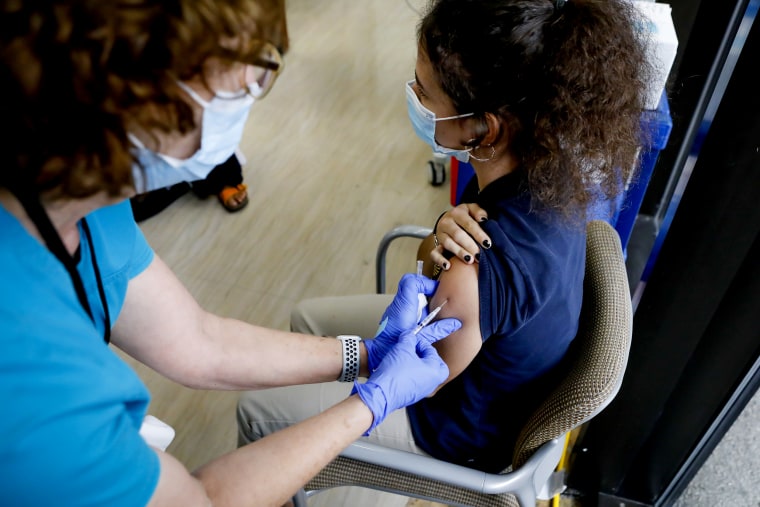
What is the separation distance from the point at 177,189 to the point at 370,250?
3.23ft

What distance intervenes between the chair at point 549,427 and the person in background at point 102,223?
0.59 feet

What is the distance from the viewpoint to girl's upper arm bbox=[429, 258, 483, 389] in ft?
3.50

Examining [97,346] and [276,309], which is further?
[276,309]

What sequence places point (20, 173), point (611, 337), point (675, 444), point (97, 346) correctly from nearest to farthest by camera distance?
point (20, 173) → point (97, 346) → point (611, 337) → point (675, 444)

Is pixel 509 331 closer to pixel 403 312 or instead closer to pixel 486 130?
pixel 403 312

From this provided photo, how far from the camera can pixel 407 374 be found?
1054mm

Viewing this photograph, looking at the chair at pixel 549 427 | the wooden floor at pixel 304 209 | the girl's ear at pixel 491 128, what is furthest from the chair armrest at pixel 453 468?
the wooden floor at pixel 304 209

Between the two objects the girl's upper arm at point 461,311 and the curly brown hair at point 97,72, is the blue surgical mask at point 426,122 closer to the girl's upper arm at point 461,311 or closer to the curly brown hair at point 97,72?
the girl's upper arm at point 461,311

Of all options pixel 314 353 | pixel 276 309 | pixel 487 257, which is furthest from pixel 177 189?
pixel 487 257

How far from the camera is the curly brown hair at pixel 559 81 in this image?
1014mm

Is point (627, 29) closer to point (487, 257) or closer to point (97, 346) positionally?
point (487, 257)

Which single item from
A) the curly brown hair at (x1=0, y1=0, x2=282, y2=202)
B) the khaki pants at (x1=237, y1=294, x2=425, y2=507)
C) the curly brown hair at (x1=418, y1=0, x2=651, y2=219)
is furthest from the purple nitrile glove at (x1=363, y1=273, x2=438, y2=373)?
the curly brown hair at (x1=0, y1=0, x2=282, y2=202)

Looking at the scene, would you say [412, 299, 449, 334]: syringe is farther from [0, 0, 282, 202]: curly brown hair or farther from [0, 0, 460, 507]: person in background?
[0, 0, 282, 202]: curly brown hair

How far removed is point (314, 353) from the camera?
4.04 feet
